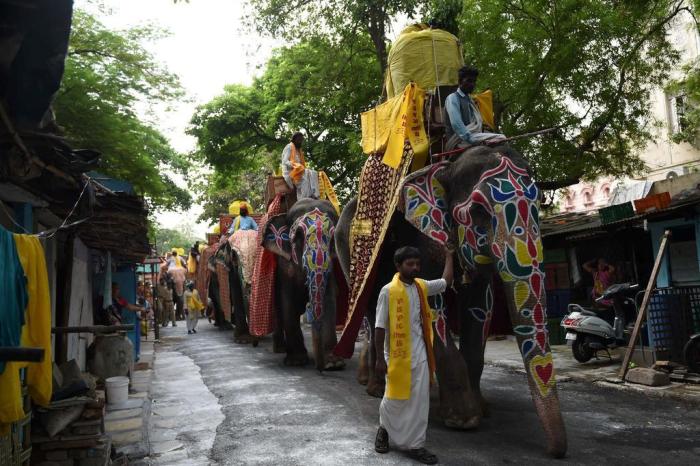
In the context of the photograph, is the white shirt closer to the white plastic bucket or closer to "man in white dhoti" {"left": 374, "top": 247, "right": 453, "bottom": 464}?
"man in white dhoti" {"left": 374, "top": 247, "right": 453, "bottom": 464}

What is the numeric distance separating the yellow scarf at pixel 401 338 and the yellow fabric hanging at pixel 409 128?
1819mm

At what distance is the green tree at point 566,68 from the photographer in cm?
1136

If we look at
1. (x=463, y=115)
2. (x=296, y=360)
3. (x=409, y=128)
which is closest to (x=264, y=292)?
(x=296, y=360)

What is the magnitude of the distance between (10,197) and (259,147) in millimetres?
16184

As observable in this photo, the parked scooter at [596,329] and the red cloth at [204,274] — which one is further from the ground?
the red cloth at [204,274]

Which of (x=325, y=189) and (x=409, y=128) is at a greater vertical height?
(x=325, y=189)

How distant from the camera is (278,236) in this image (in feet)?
32.5

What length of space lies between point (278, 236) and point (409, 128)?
158 inches

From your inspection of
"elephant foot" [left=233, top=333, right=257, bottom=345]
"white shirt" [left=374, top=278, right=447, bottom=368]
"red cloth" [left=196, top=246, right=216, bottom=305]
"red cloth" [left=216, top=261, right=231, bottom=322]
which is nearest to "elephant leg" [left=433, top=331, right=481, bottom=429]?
"white shirt" [left=374, top=278, right=447, bottom=368]

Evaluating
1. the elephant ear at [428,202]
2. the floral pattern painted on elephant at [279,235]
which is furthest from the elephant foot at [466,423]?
the floral pattern painted on elephant at [279,235]

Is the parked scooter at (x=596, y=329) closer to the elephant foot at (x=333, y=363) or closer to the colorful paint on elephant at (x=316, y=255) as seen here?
the elephant foot at (x=333, y=363)

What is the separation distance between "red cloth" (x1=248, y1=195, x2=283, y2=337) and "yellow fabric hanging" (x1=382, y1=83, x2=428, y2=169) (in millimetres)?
4122

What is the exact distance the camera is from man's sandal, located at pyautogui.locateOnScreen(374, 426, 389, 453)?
4863mm

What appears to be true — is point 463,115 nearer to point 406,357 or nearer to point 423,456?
point 406,357
